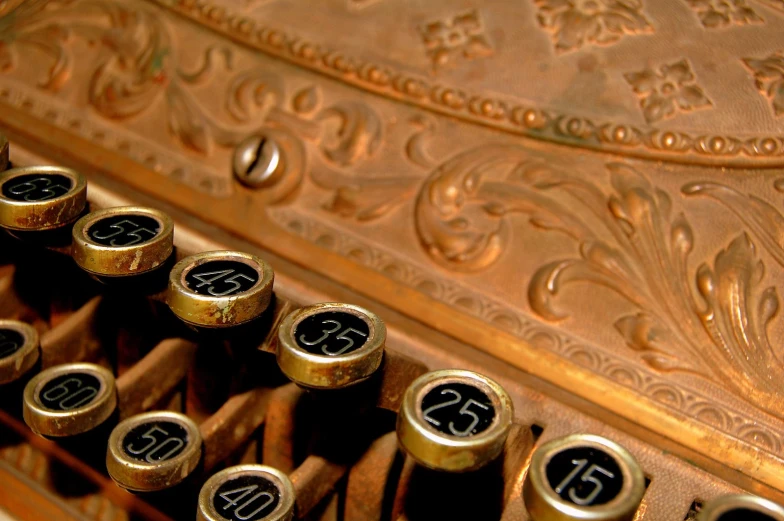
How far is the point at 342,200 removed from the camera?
1432 millimetres

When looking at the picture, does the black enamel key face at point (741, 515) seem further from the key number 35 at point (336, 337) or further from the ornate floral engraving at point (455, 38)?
the ornate floral engraving at point (455, 38)

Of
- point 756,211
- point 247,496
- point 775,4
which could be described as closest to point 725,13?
point 775,4

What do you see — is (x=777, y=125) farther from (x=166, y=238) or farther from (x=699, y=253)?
(x=166, y=238)

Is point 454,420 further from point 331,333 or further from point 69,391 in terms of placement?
point 69,391

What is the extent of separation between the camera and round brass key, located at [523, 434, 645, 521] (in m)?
0.80

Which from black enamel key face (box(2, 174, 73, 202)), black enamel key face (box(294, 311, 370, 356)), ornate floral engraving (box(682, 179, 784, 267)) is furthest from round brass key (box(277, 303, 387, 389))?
ornate floral engraving (box(682, 179, 784, 267))

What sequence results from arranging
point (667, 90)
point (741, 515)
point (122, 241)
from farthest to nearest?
1. point (667, 90)
2. point (122, 241)
3. point (741, 515)

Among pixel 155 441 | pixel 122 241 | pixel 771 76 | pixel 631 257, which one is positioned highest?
pixel 771 76

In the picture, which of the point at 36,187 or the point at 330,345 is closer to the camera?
the point at 330,345

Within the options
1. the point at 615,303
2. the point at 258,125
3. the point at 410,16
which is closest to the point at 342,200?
the point at 258,125

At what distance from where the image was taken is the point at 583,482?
852mm

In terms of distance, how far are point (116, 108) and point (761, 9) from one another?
1173 mm

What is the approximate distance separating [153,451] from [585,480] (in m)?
0.59

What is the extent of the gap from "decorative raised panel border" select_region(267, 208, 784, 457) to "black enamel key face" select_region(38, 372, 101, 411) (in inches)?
16.2
